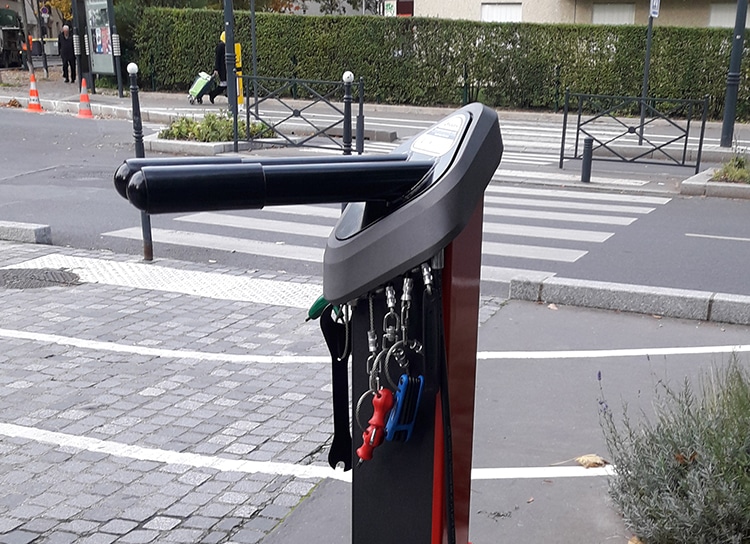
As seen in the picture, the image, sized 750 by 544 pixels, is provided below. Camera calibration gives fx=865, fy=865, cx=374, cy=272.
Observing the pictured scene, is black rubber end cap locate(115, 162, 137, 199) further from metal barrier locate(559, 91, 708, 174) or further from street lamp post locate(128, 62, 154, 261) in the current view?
metal barrier locate(559, 91, 708, 174)

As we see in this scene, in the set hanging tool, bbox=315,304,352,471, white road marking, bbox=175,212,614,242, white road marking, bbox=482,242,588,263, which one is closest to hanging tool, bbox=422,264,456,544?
hanging tool, bbox=315,304,352,471

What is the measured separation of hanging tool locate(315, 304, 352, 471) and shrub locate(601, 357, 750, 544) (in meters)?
1.35

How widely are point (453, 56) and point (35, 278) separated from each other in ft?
64.9

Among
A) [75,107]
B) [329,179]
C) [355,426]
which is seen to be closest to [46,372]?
[355,426]

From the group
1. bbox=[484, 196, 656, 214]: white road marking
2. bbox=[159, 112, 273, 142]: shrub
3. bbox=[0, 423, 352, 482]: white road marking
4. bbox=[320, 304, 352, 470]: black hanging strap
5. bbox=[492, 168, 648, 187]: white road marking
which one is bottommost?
bbox=[492, 168, 648, 187]: white road marking

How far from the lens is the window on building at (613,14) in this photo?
2739cm

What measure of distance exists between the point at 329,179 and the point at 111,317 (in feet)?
15.4

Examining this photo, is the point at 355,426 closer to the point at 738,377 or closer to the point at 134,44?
the point at 738,377

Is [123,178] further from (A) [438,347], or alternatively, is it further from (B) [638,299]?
(B) [638,299]

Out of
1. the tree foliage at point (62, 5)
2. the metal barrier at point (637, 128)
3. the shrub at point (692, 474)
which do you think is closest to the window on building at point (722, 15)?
the metal barrier at point (637, 128)

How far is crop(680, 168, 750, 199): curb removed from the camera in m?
11.9

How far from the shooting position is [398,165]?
204 centimetres

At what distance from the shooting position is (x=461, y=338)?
2248 mm

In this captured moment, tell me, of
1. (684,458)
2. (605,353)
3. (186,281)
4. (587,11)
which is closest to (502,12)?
(587,11)
